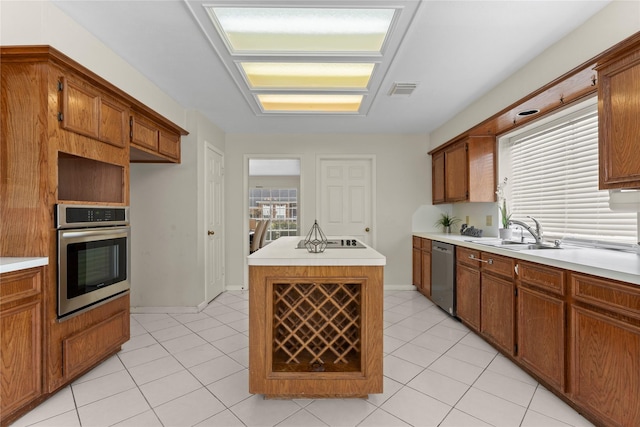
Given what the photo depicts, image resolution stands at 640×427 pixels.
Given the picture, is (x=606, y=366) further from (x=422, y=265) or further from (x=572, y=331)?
(x=422, y=265)

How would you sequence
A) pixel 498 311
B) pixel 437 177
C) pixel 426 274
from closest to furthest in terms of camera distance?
pixel 498 311 < pixel 426 274 < pixel 437 177

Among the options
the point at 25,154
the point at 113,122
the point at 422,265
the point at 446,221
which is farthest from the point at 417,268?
the point at 25,154

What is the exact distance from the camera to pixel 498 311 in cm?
250

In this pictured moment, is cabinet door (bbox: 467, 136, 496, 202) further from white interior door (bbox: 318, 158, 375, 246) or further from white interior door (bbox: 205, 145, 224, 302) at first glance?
white interior door (bbox: 205, 145, 224, 302)

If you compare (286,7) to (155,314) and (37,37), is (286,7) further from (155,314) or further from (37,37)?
(155,314)

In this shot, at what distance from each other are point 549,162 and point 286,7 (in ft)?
9.14

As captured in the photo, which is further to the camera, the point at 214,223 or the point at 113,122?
the point at 214,223

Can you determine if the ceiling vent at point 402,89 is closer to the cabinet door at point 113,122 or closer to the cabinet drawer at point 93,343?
the cabinet door at point 113,122

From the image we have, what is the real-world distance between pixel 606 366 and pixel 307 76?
3.08 m

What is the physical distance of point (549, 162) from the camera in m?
2.89

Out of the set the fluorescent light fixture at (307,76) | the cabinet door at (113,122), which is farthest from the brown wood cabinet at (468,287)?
the cabinet door at (113,122)

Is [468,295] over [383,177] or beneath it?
beneath

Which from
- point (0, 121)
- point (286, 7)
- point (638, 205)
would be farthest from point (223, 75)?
point (638, 205)

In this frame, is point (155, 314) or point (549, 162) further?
point (155, 314)
